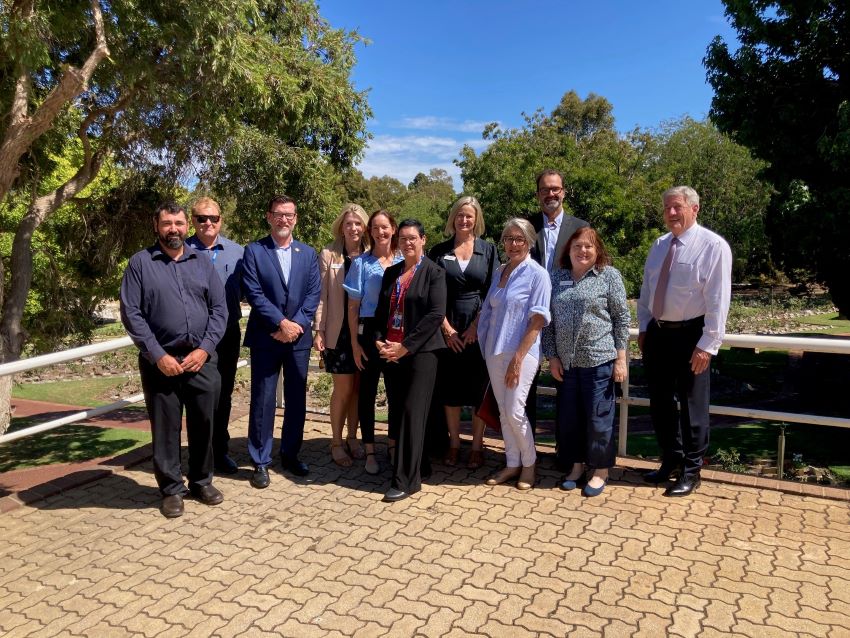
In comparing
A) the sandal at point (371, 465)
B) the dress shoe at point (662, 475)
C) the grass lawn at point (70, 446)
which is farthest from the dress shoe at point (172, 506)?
the grass lawn at point (70, 446)

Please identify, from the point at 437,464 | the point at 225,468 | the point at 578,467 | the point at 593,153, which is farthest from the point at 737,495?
the point at 593,153

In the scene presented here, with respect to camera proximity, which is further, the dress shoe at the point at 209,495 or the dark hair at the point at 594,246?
the dress shoe at the point at 209,495

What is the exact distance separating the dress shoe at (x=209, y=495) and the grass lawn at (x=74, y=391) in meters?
13.3

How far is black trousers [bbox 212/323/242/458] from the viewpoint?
15.9ft

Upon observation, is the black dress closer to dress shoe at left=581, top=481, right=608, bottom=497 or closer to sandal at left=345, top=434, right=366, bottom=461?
sandal at left=345, top=434, right=366, bottom=461

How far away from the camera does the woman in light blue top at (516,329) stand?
4.31 metres

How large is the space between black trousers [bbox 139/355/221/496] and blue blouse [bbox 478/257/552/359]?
6.51ft

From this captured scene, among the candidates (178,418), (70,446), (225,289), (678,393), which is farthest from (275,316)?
(70,446)

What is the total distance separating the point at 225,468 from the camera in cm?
498

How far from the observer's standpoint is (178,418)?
14.4 ft

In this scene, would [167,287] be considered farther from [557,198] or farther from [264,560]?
[557,198]

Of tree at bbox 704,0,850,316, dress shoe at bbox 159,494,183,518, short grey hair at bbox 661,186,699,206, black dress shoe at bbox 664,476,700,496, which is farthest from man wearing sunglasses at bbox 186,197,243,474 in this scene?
tree at bbox 704,0,850,316

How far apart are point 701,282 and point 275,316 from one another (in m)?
2.90

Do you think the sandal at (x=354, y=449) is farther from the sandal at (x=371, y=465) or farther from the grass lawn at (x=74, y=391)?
the grass lawn at (x=74, y=391)
